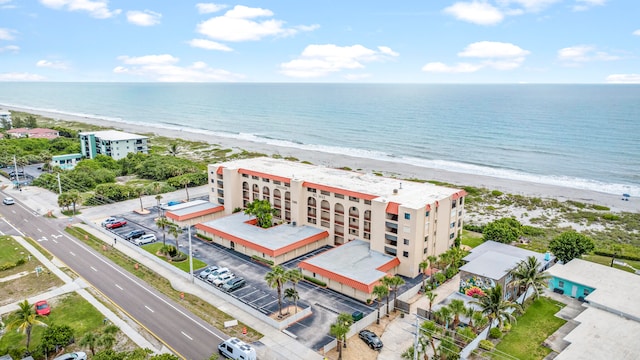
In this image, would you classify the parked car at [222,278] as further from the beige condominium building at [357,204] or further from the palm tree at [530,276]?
the palm tree at [530,276]

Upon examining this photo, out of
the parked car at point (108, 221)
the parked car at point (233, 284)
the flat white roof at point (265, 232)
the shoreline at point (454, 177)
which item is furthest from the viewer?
the shoreline at point (454, 177)

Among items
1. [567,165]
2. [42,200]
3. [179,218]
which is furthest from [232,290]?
[567,165]

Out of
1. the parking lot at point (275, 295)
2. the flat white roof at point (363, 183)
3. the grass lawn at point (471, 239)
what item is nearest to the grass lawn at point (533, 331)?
the parking lot at point (275, 295)

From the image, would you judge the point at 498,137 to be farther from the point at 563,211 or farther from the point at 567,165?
the point at 563,211

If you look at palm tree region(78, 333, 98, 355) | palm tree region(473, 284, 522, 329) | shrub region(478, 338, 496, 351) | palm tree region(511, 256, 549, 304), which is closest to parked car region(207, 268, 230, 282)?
Answer: palm tree region(78, 333, 98, 355)

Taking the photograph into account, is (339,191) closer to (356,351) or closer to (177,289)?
(177,289)

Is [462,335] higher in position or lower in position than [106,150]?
lower

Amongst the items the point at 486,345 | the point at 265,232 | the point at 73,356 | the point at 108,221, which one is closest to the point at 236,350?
the point at 73,356
